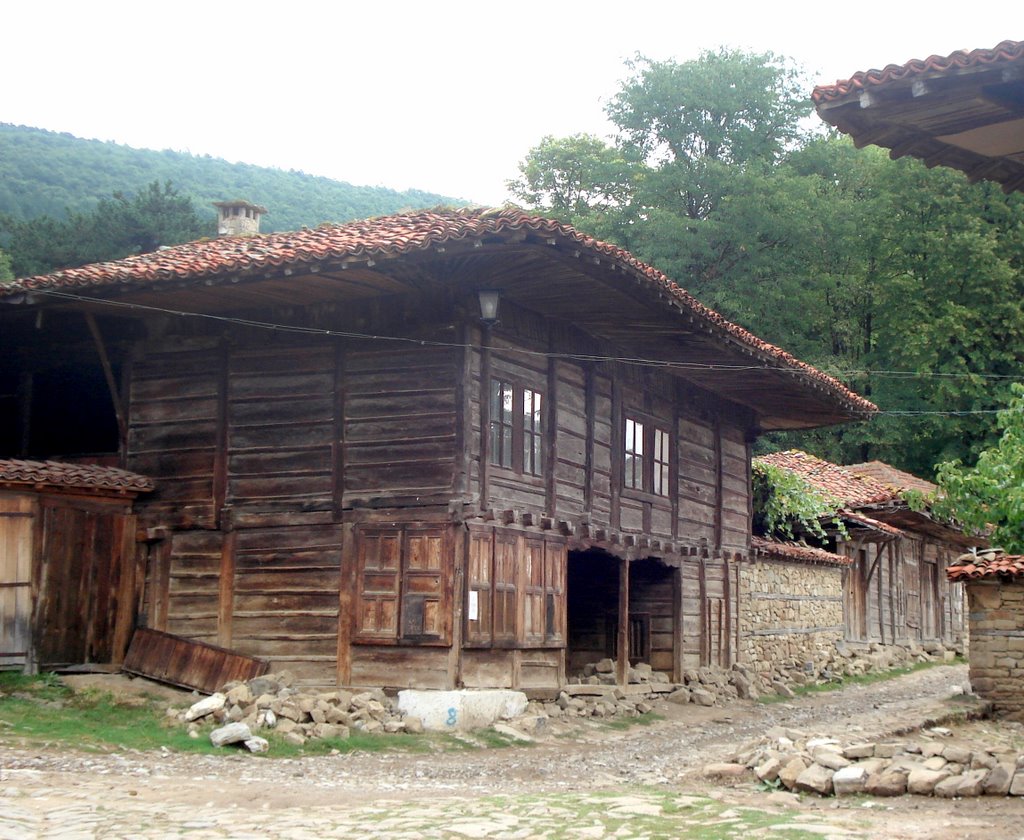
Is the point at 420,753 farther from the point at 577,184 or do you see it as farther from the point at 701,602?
the point at 577,184

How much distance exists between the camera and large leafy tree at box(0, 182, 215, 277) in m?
31.6

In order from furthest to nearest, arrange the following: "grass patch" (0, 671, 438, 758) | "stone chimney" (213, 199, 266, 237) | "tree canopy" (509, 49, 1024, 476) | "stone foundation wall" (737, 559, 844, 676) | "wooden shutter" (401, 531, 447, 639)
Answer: "tree canopy" (509, 49, 1024, 476) → "stone foundation wall" (737, 559, 844, 676) → "stone chimney" (213, 199, 266, 237) → "wooden shutter" (401, 531, 447, 639) → "grass patch" (0, 671, 438, 758)

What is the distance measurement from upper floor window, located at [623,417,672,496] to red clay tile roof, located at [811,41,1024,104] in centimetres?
1023

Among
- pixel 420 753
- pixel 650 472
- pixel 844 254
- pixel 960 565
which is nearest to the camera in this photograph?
pixel 420 753

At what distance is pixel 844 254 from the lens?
37375 millimetres

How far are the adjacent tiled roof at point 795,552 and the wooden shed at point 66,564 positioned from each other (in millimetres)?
10909

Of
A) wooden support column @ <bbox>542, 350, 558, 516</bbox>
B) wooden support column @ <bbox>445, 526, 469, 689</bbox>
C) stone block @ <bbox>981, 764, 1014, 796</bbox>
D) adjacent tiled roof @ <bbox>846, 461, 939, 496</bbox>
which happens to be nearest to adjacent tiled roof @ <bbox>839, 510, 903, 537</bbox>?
adjacent tiled roof @ <bbox>846, 461, 939, 496</bbox>

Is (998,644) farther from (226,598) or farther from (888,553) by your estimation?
(888,553)

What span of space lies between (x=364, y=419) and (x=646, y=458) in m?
5.39

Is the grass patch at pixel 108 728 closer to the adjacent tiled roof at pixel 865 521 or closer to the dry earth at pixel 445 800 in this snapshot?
the dry earth at pixel 445 800

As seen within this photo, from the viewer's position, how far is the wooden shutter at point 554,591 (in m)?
15.7

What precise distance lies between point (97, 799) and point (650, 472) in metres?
11.0

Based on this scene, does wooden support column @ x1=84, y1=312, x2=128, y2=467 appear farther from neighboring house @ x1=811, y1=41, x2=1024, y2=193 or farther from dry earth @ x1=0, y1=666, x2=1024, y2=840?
neighboring house @ x1=811, y1=41, x2=1024, y2=193

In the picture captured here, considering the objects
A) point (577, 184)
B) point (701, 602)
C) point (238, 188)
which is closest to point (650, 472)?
point (701, 602)
